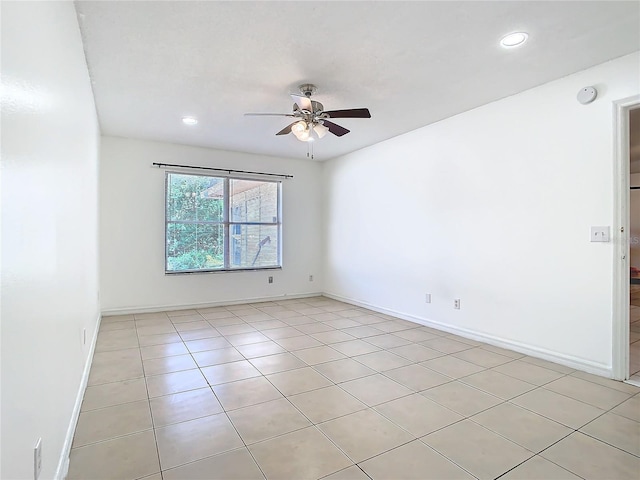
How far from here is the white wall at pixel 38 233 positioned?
968mm

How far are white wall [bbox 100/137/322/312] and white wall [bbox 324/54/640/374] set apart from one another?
226 centimetres

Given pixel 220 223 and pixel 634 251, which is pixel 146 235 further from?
pixel 634 251

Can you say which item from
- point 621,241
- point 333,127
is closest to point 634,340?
point 621,241

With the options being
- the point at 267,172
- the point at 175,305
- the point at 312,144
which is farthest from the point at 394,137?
the point at 175,305

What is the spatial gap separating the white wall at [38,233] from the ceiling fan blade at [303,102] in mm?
1466

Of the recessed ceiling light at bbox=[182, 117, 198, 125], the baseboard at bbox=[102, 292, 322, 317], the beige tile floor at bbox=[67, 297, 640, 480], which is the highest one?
the recessed ceiling light at bbox=[182, 117, 198, 125]

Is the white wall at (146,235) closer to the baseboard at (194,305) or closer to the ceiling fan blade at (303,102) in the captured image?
the baseboard at (194,305)

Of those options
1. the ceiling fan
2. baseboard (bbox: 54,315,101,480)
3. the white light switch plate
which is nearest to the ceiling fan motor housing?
the ceiling fan

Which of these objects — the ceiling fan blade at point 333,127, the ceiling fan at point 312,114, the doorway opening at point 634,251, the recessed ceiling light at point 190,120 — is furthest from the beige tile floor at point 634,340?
the recessed ceiling light at point 190,120

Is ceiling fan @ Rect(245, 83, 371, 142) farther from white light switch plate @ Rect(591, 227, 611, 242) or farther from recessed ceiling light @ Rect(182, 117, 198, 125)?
white light switch plate @ Rect(591, 227, 611, 242)

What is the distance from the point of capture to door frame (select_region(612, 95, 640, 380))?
2.67m

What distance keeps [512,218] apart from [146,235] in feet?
15.2

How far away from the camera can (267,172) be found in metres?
5.90

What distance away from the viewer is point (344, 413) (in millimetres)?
2211
